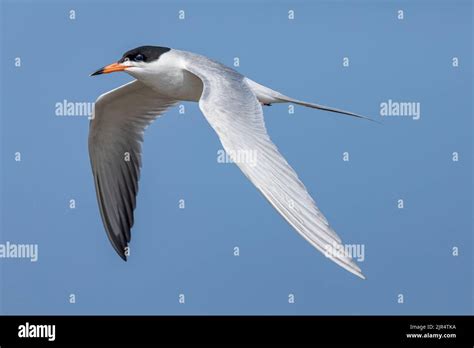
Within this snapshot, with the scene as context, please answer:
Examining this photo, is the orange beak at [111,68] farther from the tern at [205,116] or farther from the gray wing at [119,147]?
the gray wing at [119,147]

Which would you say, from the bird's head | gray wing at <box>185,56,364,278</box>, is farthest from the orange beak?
gray wing at <box>185,56,364,278</box>

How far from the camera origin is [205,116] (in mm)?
5184

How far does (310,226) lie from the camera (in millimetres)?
4262

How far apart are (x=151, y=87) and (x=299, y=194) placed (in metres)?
2.54

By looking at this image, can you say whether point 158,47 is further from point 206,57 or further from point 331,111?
point 331,111

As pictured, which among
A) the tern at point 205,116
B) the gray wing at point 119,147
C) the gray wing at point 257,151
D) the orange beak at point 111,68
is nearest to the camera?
the gray wing at point 257,151

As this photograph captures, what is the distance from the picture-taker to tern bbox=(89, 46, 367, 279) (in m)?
4.40

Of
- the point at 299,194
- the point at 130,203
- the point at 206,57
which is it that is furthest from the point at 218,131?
the point at 130,203

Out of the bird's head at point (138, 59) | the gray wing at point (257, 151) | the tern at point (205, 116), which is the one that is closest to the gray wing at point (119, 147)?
the tern at point (205, 116)

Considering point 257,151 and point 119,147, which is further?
point 119,147

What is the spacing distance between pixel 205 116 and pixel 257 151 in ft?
1.56

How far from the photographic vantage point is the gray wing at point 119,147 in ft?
23.6

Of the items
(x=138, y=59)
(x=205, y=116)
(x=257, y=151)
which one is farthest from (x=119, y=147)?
(x=257, y=151)

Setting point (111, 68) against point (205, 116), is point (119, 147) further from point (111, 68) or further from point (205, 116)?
point (205, 116)
